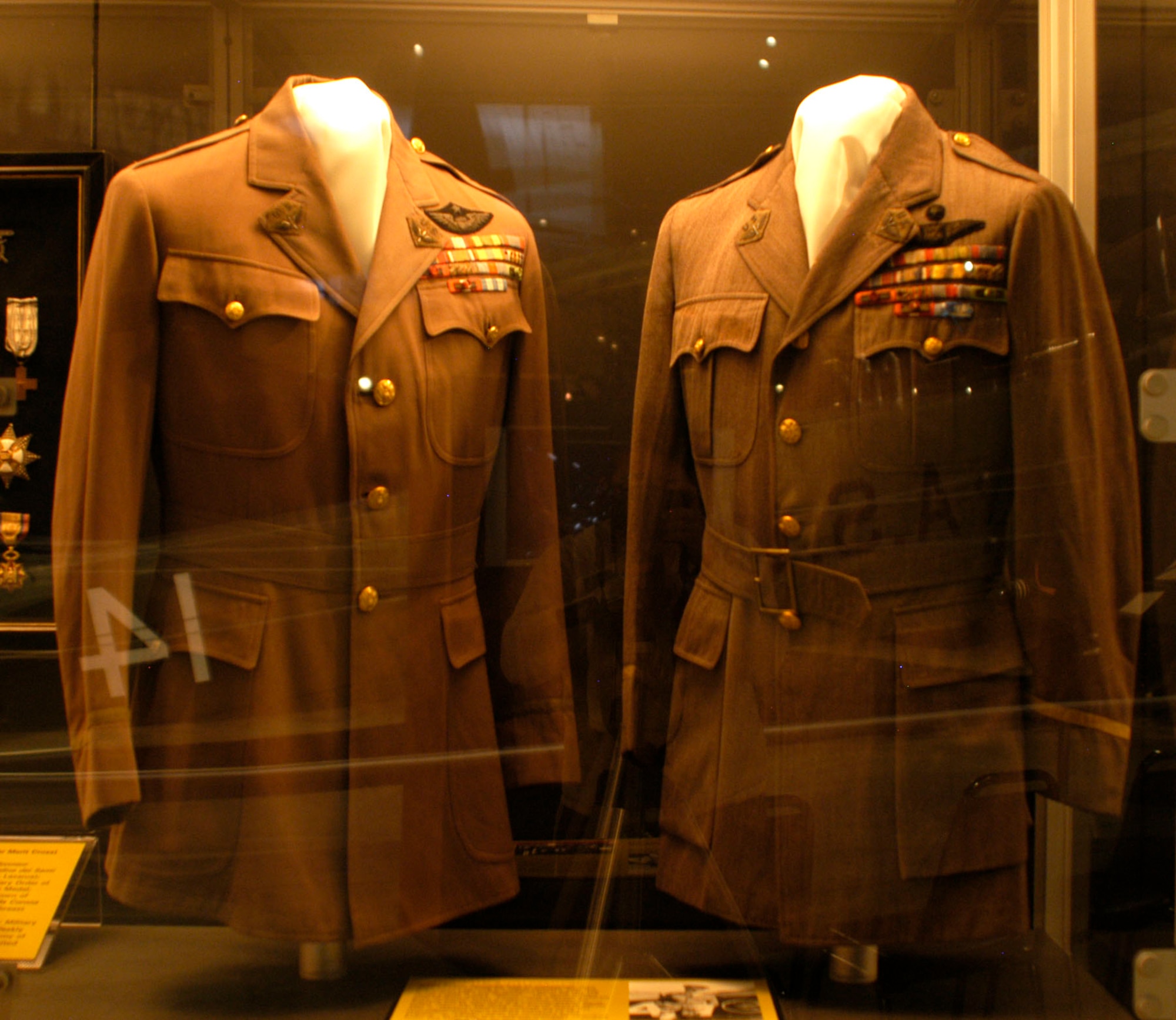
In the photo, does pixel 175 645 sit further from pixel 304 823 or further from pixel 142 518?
pixel 304 823

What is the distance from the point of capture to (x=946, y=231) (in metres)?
1.31

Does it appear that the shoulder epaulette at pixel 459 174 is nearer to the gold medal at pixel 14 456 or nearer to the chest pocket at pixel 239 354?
the chest pocket at pixel 239 354

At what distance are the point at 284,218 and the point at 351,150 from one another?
0.47 ft

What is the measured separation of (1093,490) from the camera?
130 cm

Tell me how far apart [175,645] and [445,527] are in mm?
365

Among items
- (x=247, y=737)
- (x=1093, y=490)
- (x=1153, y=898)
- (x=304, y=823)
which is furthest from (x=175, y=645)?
(x=1153, y=898)

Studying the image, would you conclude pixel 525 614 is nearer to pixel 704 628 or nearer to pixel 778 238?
pixel 704 628

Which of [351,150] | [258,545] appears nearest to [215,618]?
[258,545]

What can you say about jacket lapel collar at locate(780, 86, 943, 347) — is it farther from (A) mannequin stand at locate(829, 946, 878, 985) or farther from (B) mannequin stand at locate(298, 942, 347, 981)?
(B) mannequin stand at locate(298, 942, 347, 981)

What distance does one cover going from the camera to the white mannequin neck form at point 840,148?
1.38 metres

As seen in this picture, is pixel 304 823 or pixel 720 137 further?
pixel 720 137

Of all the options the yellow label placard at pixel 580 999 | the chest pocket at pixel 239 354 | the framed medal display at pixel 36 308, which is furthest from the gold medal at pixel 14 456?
the yellow label placard at pixel 580 999

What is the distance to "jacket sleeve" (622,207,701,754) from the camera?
58.3 inches

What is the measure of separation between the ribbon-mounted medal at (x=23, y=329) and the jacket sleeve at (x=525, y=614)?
0.68 m
